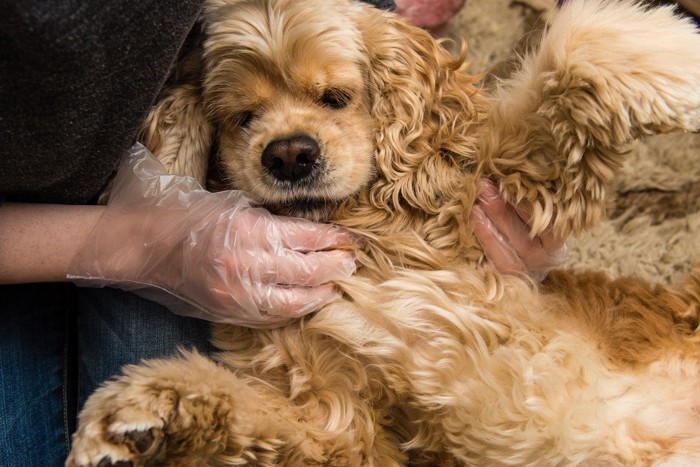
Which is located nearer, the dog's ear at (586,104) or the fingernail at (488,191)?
the dog's ear at (586,104)

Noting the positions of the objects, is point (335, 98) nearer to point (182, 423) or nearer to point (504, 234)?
point (504, 234)

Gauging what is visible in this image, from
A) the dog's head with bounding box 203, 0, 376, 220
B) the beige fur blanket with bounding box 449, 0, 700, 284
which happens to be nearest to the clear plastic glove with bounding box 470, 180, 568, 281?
the dog's head with bounding box 203, 0, 376, 220

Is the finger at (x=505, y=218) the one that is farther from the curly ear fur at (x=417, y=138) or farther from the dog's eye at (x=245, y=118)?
the dog's eye at (x=245, y=118)

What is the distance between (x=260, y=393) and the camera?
4.42ft

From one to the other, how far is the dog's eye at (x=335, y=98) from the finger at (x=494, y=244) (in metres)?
0.40

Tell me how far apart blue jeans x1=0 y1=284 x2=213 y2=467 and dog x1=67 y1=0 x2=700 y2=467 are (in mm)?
164

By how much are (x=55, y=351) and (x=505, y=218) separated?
1237 mm

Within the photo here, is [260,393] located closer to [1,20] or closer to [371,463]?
[371,463]

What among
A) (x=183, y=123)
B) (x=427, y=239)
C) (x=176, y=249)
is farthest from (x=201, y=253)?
(x=427, y=239)

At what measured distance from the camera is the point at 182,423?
1120 millimetres

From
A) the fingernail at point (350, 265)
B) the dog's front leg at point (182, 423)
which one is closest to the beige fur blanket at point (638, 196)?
the fingernail at point (350, 265)

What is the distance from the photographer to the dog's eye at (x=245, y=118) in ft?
4.68

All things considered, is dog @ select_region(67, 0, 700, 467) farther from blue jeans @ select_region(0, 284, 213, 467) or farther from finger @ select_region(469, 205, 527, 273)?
blue jeans @ select_region(0, 284, 213, 467)

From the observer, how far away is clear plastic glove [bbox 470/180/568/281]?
1423 millimetres
